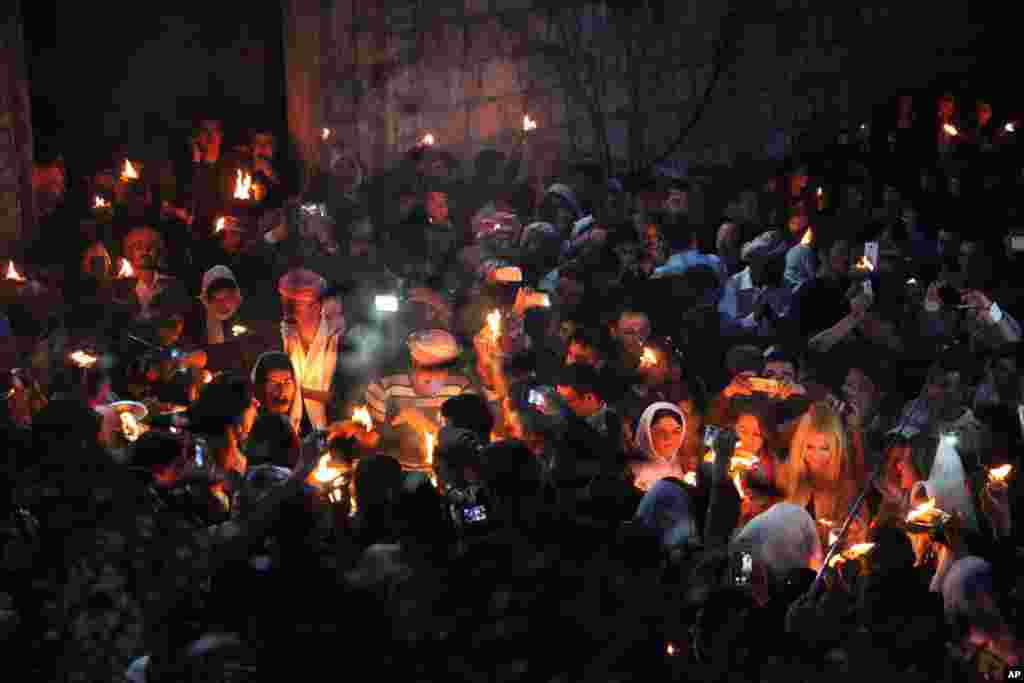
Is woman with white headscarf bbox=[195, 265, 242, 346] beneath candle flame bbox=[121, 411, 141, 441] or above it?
above

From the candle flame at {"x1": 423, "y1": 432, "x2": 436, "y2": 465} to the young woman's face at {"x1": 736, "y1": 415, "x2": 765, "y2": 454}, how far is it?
1.50m

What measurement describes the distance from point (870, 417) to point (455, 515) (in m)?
2.70

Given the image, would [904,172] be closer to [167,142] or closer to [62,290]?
[62,290]

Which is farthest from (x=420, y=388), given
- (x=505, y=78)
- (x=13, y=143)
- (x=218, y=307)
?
(x=505, y=78)

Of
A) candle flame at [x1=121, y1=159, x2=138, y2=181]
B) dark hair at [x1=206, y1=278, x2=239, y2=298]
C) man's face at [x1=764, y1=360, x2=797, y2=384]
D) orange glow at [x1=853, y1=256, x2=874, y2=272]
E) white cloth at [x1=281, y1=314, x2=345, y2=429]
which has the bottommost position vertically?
white cloth at [x1=281, y1=314, x2=345, y2=429]

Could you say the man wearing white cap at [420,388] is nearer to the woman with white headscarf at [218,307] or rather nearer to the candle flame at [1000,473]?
the woman with white headscarf at [218,307]

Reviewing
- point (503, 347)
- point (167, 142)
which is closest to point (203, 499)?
point (503, 347)

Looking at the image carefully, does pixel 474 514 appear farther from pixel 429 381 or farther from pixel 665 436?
pixel 429 381

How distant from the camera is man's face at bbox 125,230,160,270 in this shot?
36.8 ft

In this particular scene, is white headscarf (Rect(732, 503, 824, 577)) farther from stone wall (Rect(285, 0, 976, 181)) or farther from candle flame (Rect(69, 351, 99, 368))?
stone wall (Rect(285, 0, 976, 181))

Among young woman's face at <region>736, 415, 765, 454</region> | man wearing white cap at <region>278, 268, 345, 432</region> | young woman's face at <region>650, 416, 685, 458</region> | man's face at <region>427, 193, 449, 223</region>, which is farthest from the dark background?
young woman's face at <region>736, 415, 765, 454</region>

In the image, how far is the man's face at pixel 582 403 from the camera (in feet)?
28.4

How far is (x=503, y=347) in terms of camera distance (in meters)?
9.77

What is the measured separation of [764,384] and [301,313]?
9.69 ft
